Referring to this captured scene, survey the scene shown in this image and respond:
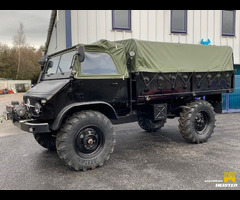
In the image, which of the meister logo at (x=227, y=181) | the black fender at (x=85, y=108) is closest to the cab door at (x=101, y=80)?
the black fender at (x=85, y=108)

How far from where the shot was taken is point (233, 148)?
5.85 metres

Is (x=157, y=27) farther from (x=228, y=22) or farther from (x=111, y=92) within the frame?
(x=111, y=92)

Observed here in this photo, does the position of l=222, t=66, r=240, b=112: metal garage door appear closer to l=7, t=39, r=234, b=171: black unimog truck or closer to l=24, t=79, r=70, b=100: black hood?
l=7, t=39, r=234, b=171: black unimog truck

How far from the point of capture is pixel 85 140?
4535 mm

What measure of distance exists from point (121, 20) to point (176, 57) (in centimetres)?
440

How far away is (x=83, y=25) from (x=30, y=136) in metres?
4.52

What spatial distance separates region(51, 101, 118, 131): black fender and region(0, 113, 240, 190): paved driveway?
0.98 metres

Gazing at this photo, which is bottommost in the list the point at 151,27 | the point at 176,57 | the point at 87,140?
the point at 87,140

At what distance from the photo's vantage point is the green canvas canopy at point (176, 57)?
17.8 feet

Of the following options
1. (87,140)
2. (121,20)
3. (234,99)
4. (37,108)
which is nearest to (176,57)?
(87,140)

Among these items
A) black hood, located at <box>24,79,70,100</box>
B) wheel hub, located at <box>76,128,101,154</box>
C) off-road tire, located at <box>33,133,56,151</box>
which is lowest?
off-road tire, located at <box>33,133,56,151</box>

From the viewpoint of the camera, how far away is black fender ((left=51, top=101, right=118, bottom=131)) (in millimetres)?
4312

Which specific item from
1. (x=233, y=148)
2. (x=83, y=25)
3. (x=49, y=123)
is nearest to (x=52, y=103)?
(x=49, y=123)

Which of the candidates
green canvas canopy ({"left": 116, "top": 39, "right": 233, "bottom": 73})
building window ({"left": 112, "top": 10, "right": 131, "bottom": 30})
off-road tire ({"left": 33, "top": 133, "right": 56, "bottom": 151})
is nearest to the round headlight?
off-road tire ({"left": 33, "top": 133, "right": 56, "bottom": 151})
